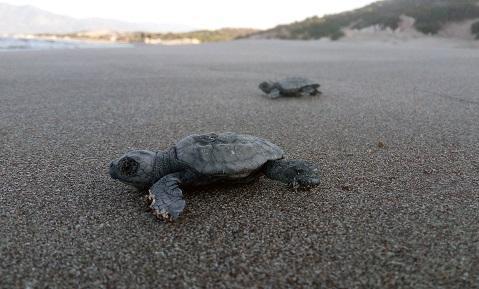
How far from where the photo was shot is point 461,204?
1.84 m

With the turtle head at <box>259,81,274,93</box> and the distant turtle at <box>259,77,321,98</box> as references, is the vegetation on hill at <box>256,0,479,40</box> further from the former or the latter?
the turtle head at <box>259,81,274,93</box>

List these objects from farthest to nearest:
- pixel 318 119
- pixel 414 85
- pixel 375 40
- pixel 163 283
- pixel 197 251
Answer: pixel 375 40 < pixel 414 85 < pixel 318 119 < pixel 197 251 < pixel 163 283

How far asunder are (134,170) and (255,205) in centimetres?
60

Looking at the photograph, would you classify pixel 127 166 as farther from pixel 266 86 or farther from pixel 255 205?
pixel 266 86

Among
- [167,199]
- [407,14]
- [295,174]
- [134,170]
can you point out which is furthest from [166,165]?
[407,14]

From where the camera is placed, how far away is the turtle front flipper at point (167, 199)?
168 centimetres

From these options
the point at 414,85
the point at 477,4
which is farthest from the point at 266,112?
the point at 477,4

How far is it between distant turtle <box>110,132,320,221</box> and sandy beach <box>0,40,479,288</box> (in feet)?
0.29

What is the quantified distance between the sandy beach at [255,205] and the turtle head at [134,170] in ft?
0.29

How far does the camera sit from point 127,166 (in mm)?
1915

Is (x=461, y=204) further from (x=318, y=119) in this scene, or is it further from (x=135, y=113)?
(x=135, y=113)

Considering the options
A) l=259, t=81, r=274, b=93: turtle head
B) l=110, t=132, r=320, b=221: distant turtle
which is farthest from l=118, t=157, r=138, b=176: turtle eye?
l=259, t=81, r=274, b=93: turtle head

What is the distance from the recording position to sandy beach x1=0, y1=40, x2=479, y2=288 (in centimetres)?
137

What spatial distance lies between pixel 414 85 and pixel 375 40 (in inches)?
409
